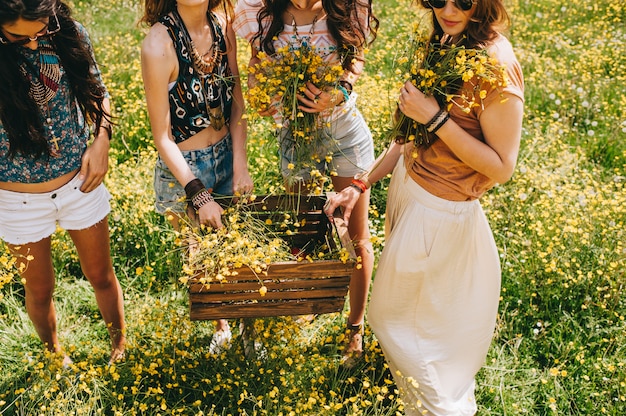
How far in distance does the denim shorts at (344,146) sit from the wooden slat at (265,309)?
0.63m

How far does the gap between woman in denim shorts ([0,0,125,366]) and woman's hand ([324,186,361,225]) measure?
1052 millimetres

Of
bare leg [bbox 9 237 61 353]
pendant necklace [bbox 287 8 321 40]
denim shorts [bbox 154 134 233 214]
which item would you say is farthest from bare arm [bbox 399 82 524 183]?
bare leg [bbox 9 237 61 353]

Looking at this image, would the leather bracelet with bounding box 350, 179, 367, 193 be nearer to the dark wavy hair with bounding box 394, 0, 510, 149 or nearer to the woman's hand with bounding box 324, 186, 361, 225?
the woman's hand with bounding box 324, 186, 361, 225

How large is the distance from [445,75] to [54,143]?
1676mm

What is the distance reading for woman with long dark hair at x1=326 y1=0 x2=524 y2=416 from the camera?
2.25 metres

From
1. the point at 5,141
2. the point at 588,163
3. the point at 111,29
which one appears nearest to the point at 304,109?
the point at 5,141

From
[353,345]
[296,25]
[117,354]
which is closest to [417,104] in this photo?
[296,25]

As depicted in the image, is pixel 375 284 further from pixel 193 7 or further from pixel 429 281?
pixel 193 7

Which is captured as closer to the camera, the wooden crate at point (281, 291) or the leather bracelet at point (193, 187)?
the wooden crate at point (281, 291)

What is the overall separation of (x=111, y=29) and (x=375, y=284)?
5265mm

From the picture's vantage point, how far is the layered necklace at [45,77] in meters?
2.46

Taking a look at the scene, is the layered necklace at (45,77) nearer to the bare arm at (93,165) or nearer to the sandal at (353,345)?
the bare arm at (93,165)

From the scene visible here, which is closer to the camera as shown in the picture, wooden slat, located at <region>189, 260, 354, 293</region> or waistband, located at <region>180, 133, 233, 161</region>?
wooden slat, located at <region>189, 260, 354, 293</region>

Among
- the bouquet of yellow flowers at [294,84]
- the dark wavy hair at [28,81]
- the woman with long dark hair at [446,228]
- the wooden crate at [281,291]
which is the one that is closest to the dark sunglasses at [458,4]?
the woman with long dark hair at [446,228]
